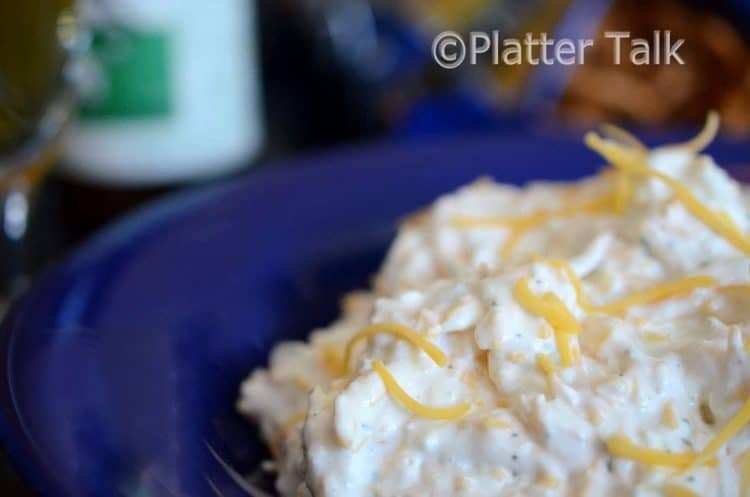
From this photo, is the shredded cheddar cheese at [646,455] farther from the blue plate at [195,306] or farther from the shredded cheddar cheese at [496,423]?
the blue plate at [195,306]

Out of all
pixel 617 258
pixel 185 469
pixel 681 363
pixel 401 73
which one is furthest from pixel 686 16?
pixel 185 469

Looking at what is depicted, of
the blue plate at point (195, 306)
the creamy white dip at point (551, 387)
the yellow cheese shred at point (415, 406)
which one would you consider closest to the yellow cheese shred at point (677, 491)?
the creamy white dip at point (551, 387)

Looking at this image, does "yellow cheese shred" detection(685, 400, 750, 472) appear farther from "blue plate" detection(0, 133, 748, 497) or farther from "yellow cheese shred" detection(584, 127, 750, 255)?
"blue plate" detection(0, 133, 748, 497)

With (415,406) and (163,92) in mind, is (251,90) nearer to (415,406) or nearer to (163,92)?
(163,92)

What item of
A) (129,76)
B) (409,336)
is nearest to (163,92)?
(129,76)

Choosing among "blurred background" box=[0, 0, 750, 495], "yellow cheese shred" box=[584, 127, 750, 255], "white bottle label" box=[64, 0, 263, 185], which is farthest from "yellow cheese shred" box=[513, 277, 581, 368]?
"white bottle label" box=[64, 0, 263, 185]

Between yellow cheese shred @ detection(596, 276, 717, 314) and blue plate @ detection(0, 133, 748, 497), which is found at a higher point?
yellow cheese shred @ detection(596, 276, 717, 314)

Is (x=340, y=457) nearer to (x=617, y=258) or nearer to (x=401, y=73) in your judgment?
(x=617, y=258)

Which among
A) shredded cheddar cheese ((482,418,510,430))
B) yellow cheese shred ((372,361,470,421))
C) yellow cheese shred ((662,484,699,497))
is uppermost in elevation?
yellow cheese shred ((372,361,470,421))
